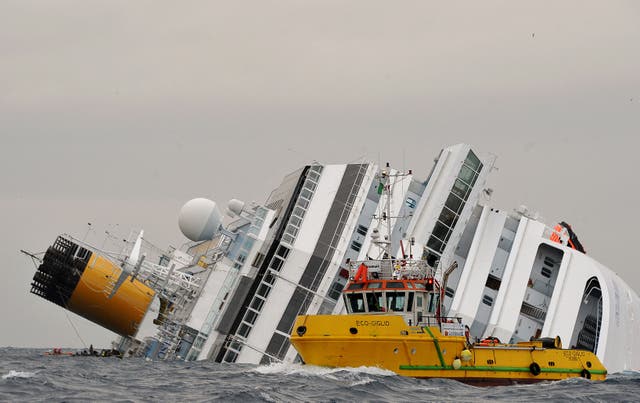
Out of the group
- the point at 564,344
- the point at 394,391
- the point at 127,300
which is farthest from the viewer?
the point at 127,300

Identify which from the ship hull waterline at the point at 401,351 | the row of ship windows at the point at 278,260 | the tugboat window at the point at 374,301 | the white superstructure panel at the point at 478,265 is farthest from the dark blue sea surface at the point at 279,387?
the white superstructure panel at the point at 478,265

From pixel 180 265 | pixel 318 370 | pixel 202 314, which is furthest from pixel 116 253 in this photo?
pixel 318 370

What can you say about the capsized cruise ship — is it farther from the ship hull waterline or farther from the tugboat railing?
the ship hull waterline

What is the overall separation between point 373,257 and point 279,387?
18.3m

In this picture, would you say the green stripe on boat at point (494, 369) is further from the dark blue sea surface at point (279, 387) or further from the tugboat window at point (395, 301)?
the tugboat window at point (395, 301)

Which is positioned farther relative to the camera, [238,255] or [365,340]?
[238,255]

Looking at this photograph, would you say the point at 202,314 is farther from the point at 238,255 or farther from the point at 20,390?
the point at 20,390

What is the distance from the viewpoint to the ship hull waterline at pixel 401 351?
35688 millimetres

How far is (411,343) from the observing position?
3572 centimetres

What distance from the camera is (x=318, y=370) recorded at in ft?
118

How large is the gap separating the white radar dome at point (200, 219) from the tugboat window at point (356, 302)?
19.6 meters

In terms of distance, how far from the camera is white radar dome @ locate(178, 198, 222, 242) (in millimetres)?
56406

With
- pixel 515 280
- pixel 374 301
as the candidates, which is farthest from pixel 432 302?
pixel 515 280

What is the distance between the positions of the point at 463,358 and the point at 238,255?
56.8 ft
